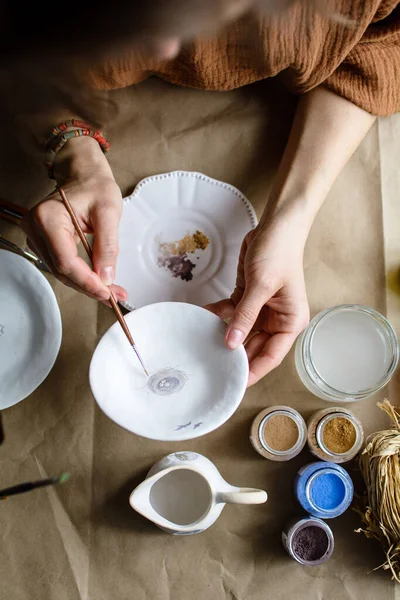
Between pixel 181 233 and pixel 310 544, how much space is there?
44 centimetres

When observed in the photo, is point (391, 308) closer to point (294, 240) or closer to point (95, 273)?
point (294, 240)

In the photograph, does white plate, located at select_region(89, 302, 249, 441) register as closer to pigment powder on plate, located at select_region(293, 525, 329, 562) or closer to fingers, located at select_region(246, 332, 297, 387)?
fingers, located at select_region(246, 332, 297, 387)

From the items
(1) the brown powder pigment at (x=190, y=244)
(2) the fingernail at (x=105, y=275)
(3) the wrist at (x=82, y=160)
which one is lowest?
(1) the brown powder pigment at (x=190, y=244)

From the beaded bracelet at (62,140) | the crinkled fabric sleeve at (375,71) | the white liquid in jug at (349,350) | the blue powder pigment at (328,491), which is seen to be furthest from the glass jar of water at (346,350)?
the beaded bracelet at (62,140)

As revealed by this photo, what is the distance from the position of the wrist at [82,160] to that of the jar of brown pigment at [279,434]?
38cm

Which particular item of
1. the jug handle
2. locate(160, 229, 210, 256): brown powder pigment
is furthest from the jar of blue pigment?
locate(160, 229, 210, 256): brown powder pigment

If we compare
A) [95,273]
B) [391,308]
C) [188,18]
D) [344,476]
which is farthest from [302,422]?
[188,18]

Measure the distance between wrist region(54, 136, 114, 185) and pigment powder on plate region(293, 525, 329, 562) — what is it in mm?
511

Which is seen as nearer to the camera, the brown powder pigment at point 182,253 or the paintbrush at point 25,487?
the paintbrush at point 25,487

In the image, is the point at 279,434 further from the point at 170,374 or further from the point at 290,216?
the point at 290,216

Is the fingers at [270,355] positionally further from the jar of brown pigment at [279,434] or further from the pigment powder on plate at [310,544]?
the pigment powder on plate at [310,544]

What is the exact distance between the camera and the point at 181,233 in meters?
0.73

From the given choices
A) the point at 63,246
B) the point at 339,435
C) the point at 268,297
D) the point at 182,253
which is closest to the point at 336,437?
the point at 339,435

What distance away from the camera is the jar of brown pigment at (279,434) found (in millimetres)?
686
